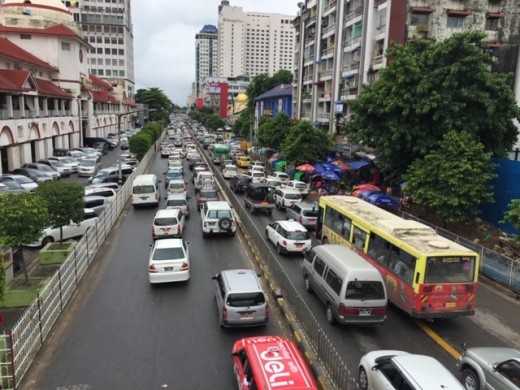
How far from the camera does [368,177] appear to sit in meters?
40.4

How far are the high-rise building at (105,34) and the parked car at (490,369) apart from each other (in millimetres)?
132551

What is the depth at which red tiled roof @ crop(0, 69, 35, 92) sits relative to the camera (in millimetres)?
41787

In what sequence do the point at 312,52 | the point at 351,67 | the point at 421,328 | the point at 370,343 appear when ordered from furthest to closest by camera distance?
the point at 312,52 → the point at 351,67 → the point at 421,328 → the point at 370,343

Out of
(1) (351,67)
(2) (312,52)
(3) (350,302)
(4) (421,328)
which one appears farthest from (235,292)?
(2) (312,52)

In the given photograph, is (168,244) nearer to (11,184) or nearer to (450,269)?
(450,269)

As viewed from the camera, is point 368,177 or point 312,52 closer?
point 368,177

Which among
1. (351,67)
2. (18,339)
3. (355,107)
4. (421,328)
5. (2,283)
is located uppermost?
(351,67)

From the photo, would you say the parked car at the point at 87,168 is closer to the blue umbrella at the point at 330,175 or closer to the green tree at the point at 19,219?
the blue umbrella at the point at 330,175

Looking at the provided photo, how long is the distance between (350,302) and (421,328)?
296 centimetres

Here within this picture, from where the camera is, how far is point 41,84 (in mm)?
56844

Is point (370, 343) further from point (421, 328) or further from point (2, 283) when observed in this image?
point (2, 283)

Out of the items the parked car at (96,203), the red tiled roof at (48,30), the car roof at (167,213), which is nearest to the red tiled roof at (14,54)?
the red tiled roof at (48,30)

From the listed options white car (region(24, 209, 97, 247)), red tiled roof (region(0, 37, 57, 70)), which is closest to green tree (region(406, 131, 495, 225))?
white car (region(24, 209, 97, 247))

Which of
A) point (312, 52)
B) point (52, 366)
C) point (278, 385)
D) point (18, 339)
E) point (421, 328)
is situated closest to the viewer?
point (278, 385)
